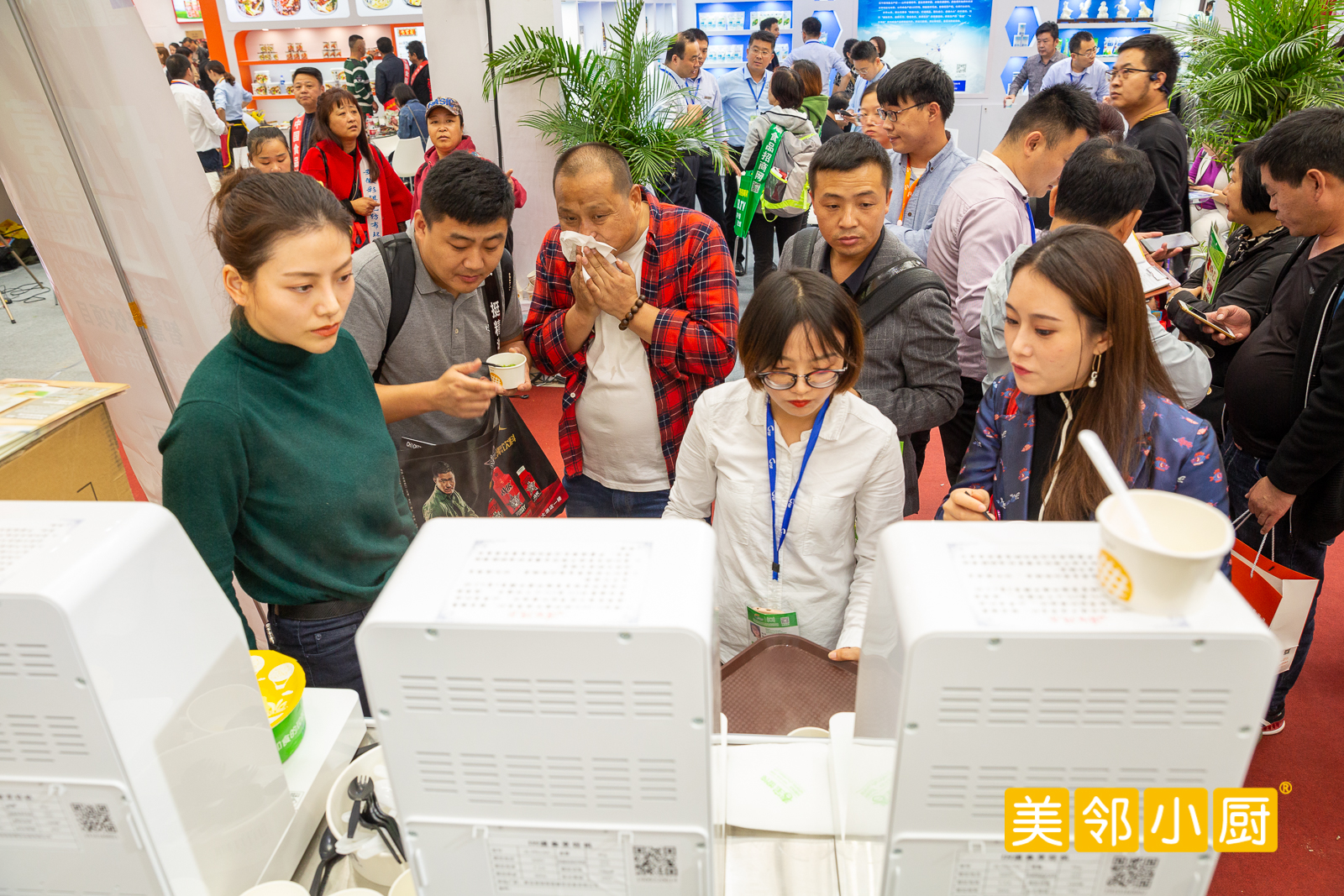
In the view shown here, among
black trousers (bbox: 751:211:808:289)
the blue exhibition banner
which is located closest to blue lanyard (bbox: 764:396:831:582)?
black trousers (bbox: 751:211:808:289)

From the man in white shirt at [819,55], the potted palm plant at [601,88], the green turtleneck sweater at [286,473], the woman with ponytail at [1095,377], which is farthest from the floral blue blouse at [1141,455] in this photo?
the man in white shirt at [819,55]

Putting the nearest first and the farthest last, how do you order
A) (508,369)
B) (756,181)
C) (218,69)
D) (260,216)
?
(260,216) < (508,369) < (756,181) < (218,69)

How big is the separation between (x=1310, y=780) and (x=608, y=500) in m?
1.94

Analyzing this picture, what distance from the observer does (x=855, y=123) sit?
6.75 metres

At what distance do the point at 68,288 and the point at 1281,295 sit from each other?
11.3 ft

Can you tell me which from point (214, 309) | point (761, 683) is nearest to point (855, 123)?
point (214, 309)

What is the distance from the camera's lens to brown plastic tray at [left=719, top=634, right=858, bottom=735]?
4.25 feet

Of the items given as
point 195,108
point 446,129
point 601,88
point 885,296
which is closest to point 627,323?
point 885,296

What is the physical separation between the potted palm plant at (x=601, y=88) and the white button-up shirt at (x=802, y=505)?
2760 mm

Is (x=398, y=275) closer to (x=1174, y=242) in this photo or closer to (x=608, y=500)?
(x=608, y=500)

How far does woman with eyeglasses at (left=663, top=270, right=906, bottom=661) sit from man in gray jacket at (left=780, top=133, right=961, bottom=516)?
0.46 metres

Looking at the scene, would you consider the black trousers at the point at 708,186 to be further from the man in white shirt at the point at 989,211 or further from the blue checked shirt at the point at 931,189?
the man in white shirt at the point at 989,211

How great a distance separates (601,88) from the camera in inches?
161

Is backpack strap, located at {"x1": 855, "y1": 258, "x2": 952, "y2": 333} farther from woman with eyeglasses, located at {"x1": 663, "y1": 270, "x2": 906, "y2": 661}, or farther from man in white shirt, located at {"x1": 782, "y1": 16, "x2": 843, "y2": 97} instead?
man in white shirt, located at {"x1": 782, "y1": 16, "x2": 843, "y2": 97}
